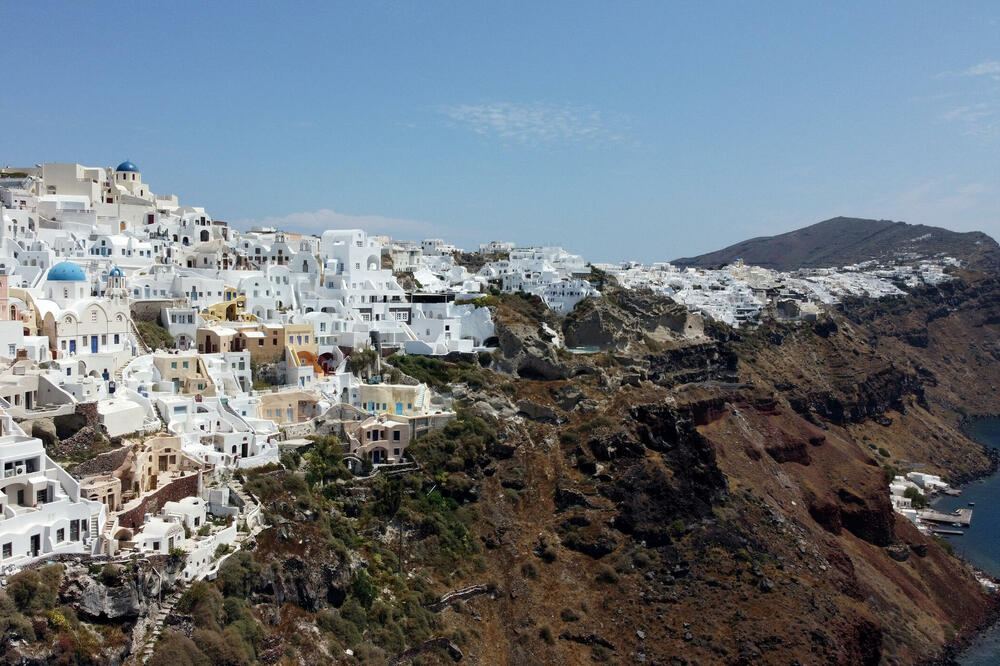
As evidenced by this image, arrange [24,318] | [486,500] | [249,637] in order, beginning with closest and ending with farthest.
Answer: [249,637] → [24,318] → [486,500]

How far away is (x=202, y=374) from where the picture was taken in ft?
114

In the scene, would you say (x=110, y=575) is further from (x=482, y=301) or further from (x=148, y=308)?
(x=482, y=301)

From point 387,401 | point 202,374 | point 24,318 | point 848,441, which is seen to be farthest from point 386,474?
point 848,441

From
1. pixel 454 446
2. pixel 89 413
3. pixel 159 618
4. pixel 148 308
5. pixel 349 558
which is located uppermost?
pixel 148 308

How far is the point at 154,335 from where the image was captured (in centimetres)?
3741

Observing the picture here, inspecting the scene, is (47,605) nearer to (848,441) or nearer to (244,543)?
(244,543)

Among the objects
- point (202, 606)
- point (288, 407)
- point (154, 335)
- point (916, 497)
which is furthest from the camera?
point (916, 497)

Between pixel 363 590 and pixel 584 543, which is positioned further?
pixel 584 543

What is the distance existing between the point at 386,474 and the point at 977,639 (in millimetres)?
32369

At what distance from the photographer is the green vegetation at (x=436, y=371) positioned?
4434 cm

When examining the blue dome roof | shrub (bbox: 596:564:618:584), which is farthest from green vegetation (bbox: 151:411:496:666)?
the blue dome roof

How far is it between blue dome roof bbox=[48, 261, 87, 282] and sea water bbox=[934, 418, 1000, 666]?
44.6 metres

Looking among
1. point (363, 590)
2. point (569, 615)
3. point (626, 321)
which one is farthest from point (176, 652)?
point (626, 321)

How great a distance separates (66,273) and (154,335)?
14.4 ft
